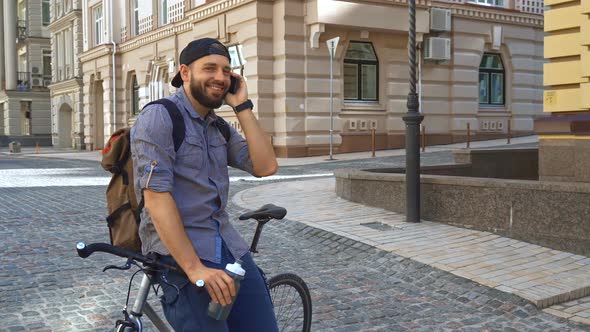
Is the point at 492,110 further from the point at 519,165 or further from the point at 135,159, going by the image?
the point at 135,159

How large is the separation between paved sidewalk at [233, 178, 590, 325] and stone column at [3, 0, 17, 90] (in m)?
46.9

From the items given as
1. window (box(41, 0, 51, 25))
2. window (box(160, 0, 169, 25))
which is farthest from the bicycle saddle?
window (box(41, 0, 51, 25))

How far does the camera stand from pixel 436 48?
2333 cm

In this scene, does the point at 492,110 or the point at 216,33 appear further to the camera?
the point at 492,110

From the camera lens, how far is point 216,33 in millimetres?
23766

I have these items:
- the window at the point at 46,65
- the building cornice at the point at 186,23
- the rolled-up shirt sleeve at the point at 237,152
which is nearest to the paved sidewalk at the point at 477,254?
the rolled-up shirt sleeve at the point at 237,152

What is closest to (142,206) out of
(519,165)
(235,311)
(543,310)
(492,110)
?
(235,311)

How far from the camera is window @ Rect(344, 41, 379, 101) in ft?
74.6

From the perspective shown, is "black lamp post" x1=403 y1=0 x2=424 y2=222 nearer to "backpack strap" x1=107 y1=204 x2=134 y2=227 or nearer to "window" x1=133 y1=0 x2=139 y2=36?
"backpack strap" x1=107 y1=204 x2=134 y2=227

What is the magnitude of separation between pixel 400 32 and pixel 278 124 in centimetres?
556

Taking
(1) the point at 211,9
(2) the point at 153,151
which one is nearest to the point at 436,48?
(1) the point at 211,9

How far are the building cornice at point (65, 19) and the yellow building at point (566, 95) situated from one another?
35.6 metres

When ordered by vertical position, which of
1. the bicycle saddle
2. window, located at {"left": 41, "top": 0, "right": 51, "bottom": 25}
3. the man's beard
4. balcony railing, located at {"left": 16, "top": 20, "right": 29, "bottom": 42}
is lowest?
the bicycle saddle

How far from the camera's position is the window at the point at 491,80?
2553 centimetres
